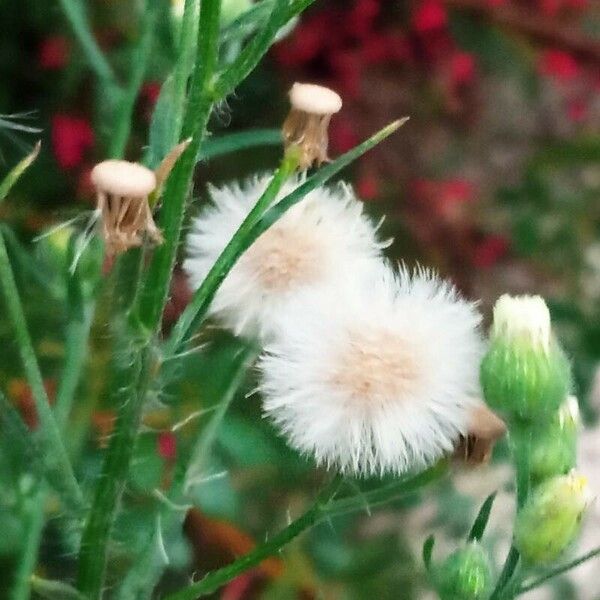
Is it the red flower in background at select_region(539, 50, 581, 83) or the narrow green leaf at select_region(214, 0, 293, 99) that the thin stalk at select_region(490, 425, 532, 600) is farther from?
the red flower in background at select_region(539, 50, 581, 83)

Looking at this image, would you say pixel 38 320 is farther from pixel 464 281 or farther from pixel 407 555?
pixel 464 281

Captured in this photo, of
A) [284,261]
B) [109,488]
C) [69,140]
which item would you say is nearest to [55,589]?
[109,488]

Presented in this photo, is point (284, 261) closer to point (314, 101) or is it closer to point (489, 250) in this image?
point (314, 101)

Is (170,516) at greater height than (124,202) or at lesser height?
lesser

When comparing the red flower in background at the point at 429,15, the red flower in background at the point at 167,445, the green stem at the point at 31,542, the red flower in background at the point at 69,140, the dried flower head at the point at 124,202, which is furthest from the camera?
the red flower in background at the point at 429,15

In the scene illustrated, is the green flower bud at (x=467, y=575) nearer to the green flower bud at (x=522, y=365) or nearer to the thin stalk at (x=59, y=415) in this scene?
the green flower bud at (x=522, y=365)

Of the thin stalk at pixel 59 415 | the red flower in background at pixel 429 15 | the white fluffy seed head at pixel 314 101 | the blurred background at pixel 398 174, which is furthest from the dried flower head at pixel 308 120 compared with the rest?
the red flower in background at pixel 429 15
